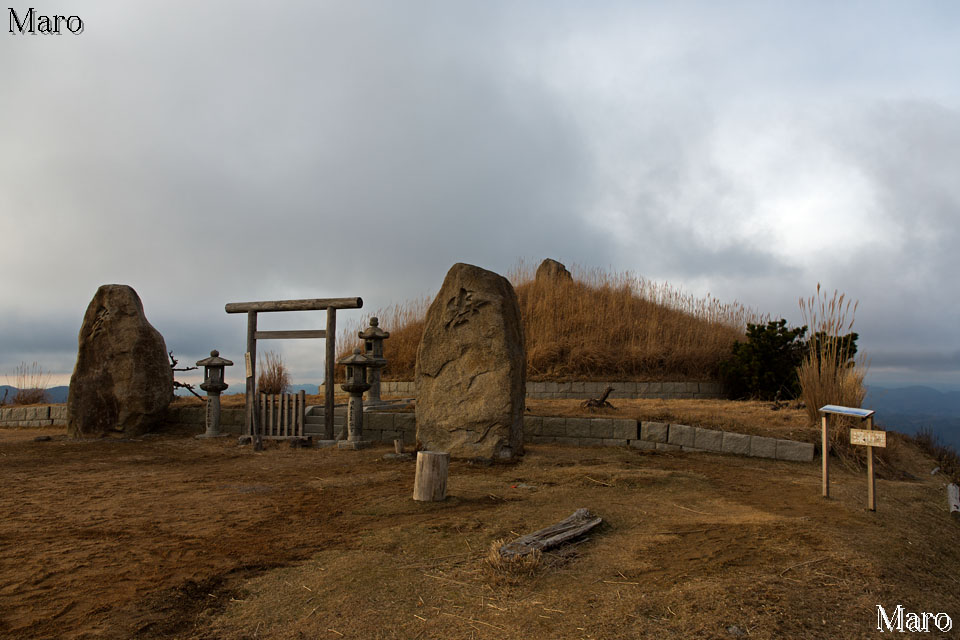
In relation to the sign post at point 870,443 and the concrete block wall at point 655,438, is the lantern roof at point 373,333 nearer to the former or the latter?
the concrete block wall at point 655,438

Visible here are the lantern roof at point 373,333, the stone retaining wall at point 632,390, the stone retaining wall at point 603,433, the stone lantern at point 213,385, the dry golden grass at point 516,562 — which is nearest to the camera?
the dry golden grass at point 516,562

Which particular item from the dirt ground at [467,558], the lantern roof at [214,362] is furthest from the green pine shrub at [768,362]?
the lantern roof at [214,362]

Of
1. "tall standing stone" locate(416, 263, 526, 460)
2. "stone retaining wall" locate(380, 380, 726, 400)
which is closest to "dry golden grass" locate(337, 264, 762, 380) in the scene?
"stone retaining wall" locate(380, 380, 726, 400)

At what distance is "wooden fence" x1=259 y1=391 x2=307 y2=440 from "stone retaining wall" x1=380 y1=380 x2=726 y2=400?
536 cm

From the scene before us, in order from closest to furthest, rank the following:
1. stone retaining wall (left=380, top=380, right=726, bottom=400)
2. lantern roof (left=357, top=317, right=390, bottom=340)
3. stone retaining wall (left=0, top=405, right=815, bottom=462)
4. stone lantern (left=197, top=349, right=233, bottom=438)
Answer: stone retaining wall (left=0, top=405, right=815, bottom=462) < stone lantern (left=197, top=349, right=233, bottom=438) < lantern roof (left=357, top=317, right=390, bottom=340) < stone retaining wall (left=380, top=380, right=726, bottom=400)

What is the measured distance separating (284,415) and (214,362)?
5.05 feet

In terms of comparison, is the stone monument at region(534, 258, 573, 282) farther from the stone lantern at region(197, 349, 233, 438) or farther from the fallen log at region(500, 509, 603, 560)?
the fallen log at region(500, 509, 603, 560)

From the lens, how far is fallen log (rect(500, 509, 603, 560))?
137 inches

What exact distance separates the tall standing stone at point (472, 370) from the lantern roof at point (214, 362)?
4.11 meters

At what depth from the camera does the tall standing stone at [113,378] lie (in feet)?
33.4

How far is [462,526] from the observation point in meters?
4.31

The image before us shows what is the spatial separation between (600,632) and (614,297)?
13.7 m

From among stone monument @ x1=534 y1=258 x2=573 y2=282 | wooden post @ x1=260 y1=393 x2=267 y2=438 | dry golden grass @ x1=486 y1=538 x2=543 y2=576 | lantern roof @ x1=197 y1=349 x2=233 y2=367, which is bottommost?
dry golden grass @ x1=486 y1=538 x2=543 y2=576

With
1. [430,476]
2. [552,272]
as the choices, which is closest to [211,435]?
[430,476]
